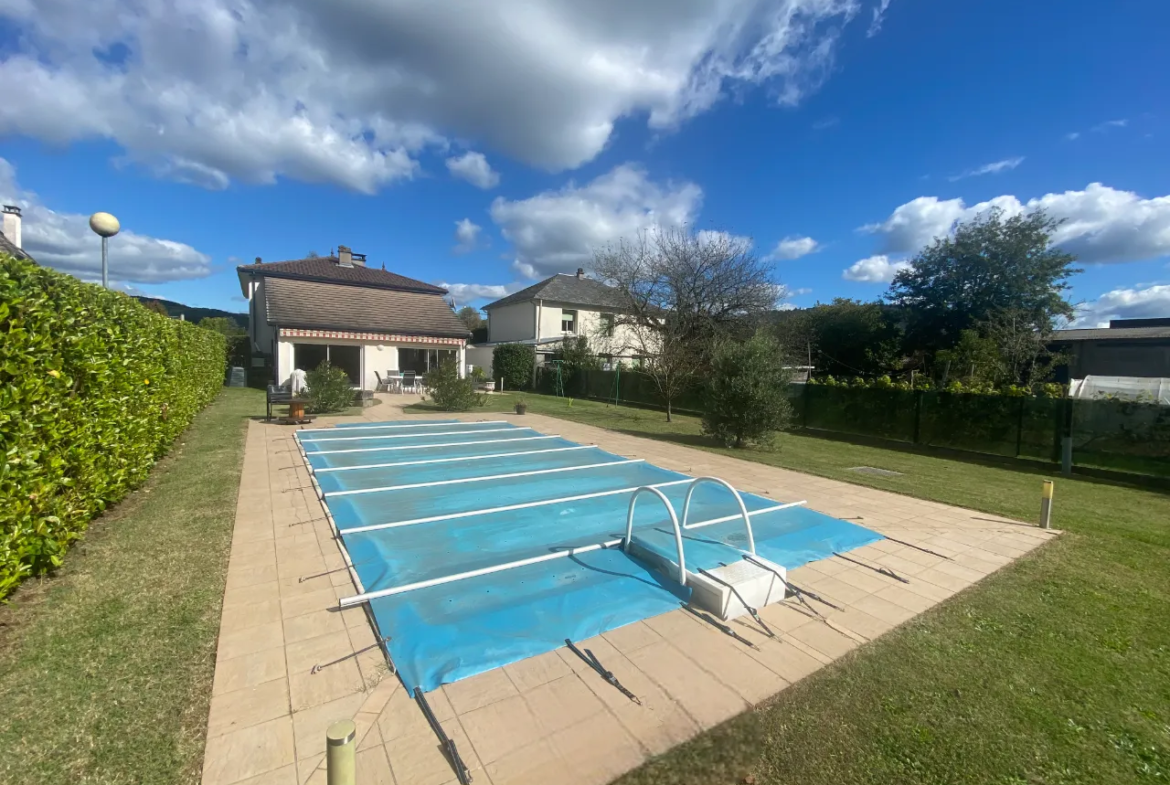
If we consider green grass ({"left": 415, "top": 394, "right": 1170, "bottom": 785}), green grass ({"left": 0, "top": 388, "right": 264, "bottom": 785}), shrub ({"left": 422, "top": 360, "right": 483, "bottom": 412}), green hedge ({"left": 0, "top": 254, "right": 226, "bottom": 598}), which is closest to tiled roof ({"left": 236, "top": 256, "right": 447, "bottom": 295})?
shrub ({"left": 422, "top": 360, "right": 483, "bottom": 412})

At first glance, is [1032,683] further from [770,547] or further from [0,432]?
[0,432]

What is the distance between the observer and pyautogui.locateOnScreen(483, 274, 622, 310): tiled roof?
33875 mm

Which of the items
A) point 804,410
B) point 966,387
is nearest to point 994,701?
point 966,387

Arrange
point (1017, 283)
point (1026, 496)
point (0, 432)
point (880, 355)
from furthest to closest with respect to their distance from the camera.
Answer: point (880, 355) < point (1017, 283) < point (1026, 496) < point (0, 432)

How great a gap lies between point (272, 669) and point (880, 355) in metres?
32.8

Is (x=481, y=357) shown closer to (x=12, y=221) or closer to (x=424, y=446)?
(x=12, y=221)

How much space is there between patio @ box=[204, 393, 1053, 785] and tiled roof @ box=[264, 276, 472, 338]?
20339mm

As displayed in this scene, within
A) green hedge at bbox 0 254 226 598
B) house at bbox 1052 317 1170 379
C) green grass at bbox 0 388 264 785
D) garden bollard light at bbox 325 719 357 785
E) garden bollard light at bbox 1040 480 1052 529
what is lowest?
green grass at bbox 0 388 264 785

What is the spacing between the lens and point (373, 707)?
116 inches

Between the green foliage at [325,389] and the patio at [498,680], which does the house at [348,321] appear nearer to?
the green foliage at [325,389]

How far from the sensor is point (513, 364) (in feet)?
96.5

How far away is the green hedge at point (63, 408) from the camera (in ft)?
12.0

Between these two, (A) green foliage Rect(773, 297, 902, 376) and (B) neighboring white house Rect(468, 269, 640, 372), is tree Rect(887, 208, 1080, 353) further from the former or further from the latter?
(B) neighboring white house Rect(468, 269, 640, 372)

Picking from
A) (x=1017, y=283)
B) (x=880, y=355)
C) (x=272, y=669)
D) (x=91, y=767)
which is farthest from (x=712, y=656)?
(x=1017, y=283)
